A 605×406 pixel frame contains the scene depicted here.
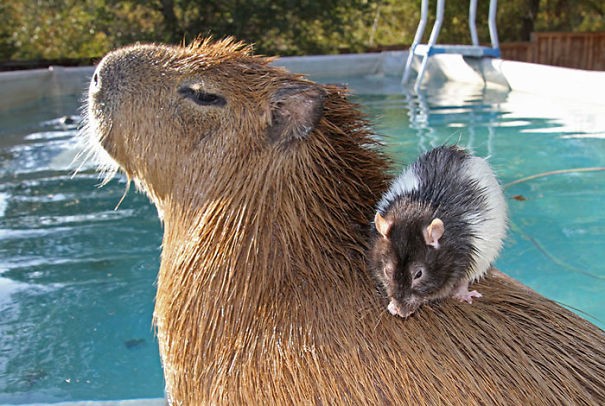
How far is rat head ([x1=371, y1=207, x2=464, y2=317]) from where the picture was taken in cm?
178

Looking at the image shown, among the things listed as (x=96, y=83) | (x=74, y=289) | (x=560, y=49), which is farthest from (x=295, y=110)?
(x=560, y=49)

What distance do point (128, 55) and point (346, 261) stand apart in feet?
3.15

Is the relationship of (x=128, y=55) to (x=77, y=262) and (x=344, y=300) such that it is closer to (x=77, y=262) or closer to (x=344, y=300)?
(x=344, y=300)

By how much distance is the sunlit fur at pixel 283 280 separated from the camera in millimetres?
1589

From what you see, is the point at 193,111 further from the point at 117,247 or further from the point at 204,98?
the point at 117,247

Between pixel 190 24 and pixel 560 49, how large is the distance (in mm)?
9074

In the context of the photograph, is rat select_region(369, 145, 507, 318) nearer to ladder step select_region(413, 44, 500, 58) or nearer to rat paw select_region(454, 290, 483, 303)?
rat paw select_region(454, 290, 483, 303)

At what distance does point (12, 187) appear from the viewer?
19.3 feet

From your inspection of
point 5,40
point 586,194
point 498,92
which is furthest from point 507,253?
point 5,40

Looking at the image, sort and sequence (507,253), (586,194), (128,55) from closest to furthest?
(128,55), (507,253), (586,194)

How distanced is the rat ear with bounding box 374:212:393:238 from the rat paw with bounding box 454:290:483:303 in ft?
0.86

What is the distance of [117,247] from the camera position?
15.0 ft

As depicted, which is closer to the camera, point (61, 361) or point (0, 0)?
point (61, 361)

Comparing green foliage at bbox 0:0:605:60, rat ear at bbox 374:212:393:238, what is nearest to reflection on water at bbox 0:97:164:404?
rat ear at bbox 374:212:393:238
